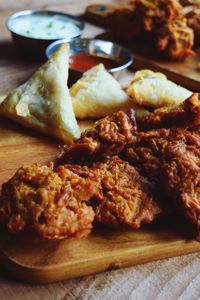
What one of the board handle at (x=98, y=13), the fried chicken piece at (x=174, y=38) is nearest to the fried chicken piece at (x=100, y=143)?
the fried chicken piece at (x=174, y=38)

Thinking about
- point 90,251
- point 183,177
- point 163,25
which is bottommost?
point 90,251

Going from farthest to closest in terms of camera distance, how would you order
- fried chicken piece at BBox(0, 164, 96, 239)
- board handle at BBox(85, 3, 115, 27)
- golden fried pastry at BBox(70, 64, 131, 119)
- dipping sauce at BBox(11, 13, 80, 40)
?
1. board handle at BBox(85, 3, 115, 27)
2. dipping sauce at BBox(11, 13, 80, 40)
3. golden fried pastry at BBox(70, 64, 131, 119)
4. fried chicken piece at BBox(0, 164, 96, 239)

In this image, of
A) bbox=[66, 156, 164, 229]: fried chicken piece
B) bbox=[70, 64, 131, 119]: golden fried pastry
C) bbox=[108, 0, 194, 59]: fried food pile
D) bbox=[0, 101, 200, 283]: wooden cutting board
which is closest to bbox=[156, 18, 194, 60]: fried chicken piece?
bbox=[108, 0, 194, 59]: fried food pile

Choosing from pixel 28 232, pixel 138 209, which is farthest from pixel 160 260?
pixel 28 232

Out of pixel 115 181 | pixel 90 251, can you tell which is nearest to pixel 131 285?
pixel 90 251

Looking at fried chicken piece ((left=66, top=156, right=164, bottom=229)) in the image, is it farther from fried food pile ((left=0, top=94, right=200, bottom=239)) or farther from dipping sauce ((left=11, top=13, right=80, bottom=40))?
dipping sauce ((left=11, top=13, right=80, bottom=40))

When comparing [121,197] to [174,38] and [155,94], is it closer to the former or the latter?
[155,94]
